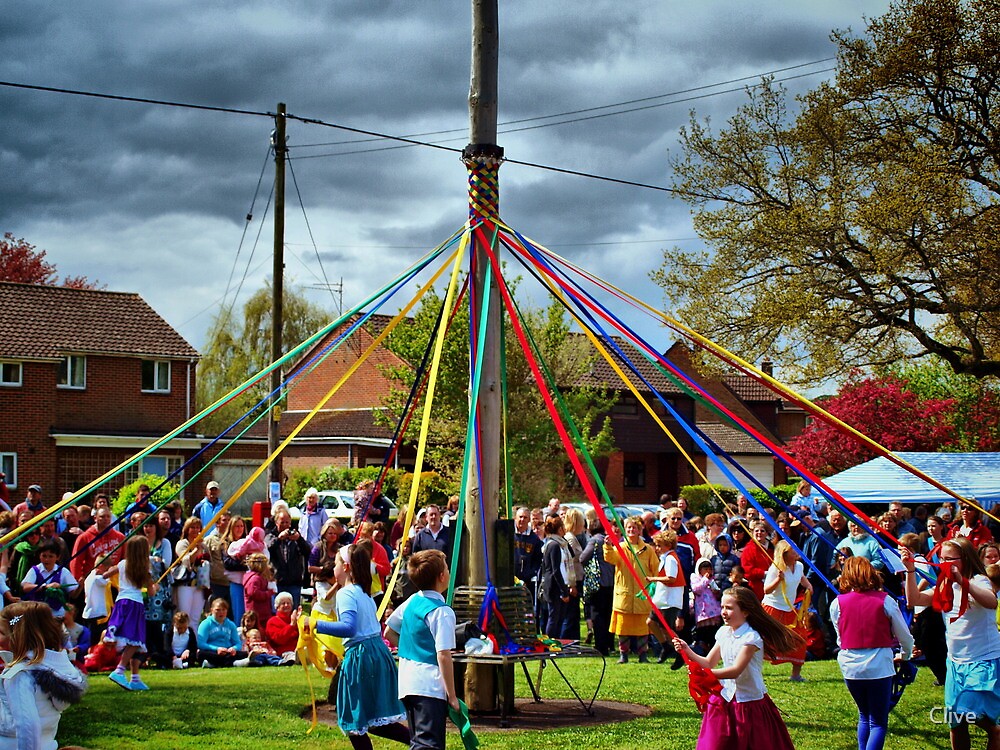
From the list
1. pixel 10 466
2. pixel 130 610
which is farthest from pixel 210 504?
pixel 10 466

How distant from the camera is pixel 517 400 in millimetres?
26234

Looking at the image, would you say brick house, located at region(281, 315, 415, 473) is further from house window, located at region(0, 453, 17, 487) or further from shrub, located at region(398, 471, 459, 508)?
house window, located at region(0, 453, 17, 487)

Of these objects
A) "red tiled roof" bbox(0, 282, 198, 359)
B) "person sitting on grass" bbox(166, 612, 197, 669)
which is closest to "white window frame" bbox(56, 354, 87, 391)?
"red tiled roof" bbox(0, 282, 198, 359)

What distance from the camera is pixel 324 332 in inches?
296

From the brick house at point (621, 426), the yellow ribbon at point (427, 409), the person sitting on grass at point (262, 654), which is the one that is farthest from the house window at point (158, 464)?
the yellow ribbon at point (427, 409)

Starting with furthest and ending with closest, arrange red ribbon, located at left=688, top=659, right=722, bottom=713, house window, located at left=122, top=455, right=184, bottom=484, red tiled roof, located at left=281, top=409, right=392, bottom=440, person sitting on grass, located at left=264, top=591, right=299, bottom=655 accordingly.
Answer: red tiled roof, located at left=281, top=409, right=392, bottom=440
house window, located at left=122, top=455, right=184, bottom=484
person sitting on grass, located at left=264, top=591, right=299, bottom=655
red ribbon, located at left=688, top=659, right=722, bottom=713

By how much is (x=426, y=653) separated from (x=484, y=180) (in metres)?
3.52

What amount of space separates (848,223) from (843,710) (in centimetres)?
1199

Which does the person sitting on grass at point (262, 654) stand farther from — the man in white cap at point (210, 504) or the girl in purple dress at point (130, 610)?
the man in white cap at point (210, 504)

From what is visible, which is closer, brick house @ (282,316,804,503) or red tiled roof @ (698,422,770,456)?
brick house @ (282,316,804,503)

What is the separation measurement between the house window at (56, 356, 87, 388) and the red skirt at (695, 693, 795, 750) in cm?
2568

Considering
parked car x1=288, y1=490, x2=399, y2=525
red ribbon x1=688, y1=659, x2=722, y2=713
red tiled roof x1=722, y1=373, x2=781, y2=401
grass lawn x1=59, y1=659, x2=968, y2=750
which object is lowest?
grass lawn x1=59, y1=659, x2=968, y2=750

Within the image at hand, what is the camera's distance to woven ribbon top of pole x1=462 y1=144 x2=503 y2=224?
7664 mm

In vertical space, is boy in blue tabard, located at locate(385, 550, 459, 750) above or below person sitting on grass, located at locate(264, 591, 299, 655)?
above
